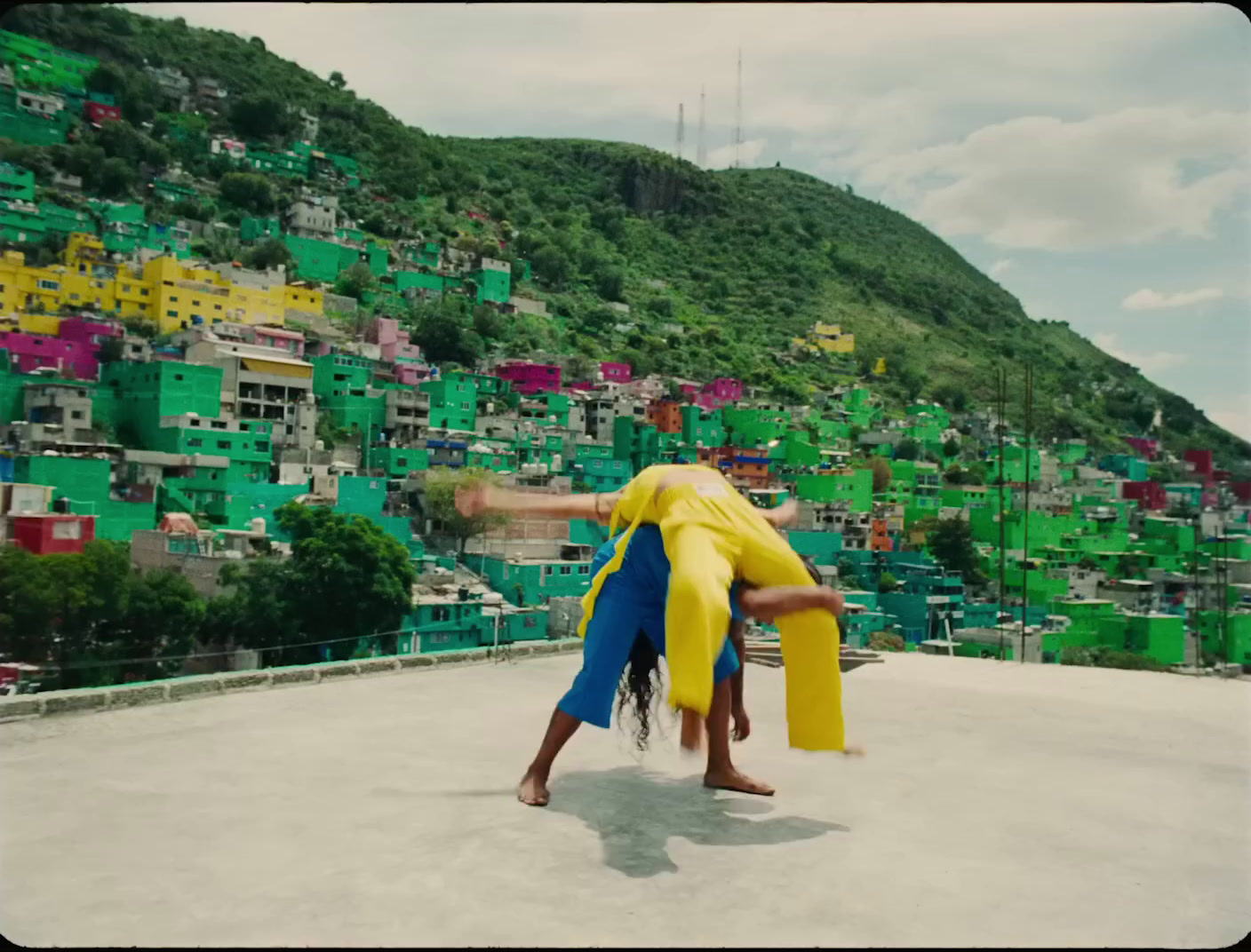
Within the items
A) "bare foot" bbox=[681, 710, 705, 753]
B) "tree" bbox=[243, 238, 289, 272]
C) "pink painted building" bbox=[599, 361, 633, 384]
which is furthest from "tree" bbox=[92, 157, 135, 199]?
"bare foot" bbox=[681, 710, 705, 753]

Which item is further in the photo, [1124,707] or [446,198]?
[446,198]

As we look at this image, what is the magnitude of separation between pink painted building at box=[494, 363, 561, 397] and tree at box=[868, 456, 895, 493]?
61.9 feet

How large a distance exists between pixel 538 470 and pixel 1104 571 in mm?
26473

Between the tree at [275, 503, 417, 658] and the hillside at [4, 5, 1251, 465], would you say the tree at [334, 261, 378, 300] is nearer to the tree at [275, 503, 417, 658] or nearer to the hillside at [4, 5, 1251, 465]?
the hillside at [4, 5, 1251, 465]

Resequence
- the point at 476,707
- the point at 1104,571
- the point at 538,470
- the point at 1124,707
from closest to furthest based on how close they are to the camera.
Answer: the point at 476,707
the point at 1124,707
the point at 538,470
the point at 1104,571

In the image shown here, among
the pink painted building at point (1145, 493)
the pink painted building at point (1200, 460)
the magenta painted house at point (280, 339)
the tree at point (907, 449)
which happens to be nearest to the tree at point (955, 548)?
the tree at point (907, 449)

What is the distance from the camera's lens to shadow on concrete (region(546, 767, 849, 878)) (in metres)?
3.72

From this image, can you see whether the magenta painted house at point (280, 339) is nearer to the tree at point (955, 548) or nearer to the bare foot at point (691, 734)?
the tree at point (955, 548)

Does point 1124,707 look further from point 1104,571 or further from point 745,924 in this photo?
point 1104,571

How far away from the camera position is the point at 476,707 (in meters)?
6.36

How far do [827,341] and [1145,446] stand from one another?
2687cm

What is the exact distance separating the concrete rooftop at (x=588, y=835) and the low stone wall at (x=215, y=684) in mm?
172

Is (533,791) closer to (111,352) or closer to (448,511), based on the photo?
(448,511)

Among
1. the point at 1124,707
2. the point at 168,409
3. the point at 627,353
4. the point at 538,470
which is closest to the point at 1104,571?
the point at 538,470
